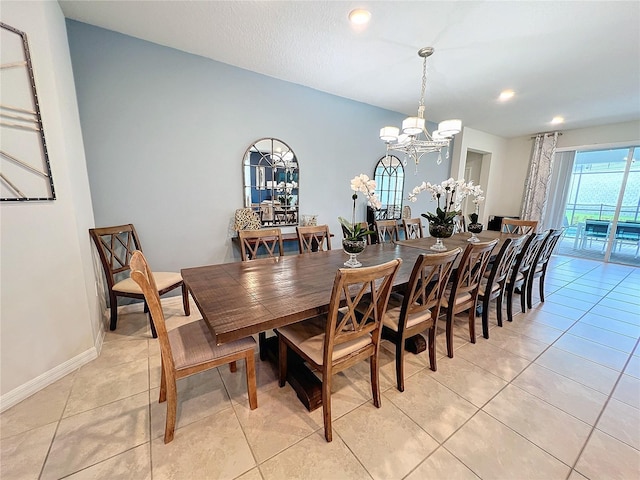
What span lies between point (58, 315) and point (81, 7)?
2.41 metres

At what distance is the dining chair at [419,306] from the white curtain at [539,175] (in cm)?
592

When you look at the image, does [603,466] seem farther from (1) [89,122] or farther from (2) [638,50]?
(1) [89,122]

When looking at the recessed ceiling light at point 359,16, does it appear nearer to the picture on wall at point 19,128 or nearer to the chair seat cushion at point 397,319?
the picture on wall at point 19,128

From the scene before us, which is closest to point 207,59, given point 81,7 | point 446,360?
point 81,7

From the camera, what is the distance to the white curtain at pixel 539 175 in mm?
5691

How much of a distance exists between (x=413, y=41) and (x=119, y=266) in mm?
3661

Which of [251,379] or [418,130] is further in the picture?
[418,130]

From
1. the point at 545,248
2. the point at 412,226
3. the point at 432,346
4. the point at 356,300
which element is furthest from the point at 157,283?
the point at 545,248

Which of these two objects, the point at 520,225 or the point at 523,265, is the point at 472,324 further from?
the point at 520,225

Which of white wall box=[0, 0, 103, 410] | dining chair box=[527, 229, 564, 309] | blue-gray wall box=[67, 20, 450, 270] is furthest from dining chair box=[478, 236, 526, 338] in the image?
white wall box=[0, 0, 103, 410]

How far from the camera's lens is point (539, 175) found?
19.2 feet

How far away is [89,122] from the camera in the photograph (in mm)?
2365

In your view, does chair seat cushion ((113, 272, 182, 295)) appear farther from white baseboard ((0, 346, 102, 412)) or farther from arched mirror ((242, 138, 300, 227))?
arched mirror ((242, 138, 300, 227))

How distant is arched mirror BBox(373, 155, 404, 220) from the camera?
4.55 metres
